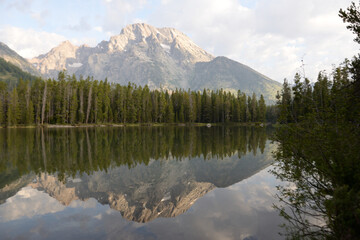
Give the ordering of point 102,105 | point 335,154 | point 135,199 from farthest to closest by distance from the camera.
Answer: point 102,105 → point 135,199 → point 335,154

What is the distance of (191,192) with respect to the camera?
13.1 m

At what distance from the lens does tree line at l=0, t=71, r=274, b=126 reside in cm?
9281

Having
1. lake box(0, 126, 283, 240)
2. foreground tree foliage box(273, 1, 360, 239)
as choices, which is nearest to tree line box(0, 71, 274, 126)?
lake box(0, 126, 283, 240)

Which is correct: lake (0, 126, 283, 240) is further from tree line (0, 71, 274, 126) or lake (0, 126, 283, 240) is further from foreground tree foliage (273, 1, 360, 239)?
tree line (0, 71, 274, 126)

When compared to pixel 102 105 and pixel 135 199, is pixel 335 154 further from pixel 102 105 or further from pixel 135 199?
pixel 102 105

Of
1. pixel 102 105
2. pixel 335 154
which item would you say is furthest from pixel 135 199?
pixel 102 105

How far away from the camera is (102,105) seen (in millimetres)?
106188

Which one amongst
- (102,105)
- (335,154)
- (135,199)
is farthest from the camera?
(102,105)

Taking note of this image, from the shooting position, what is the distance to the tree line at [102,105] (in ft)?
305

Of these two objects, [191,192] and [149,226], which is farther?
[191,192]

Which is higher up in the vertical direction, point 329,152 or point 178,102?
point 178,102

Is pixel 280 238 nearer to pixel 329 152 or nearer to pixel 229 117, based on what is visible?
pixel 329 152

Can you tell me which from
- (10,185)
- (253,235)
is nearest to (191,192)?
(253,235)

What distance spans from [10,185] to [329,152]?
1737 cm
